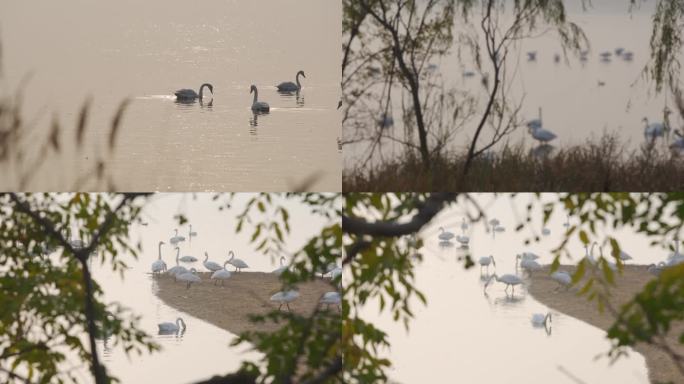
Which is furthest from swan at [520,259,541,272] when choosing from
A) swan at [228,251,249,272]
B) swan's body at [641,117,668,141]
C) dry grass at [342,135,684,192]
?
swan at [228,251,249,272]

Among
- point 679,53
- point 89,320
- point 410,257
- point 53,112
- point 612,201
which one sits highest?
point 679,53

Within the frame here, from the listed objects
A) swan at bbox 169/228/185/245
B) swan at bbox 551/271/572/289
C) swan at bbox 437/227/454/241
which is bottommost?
swan at bbox 551/271/572/289

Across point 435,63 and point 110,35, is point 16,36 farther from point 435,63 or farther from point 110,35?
point 435,63

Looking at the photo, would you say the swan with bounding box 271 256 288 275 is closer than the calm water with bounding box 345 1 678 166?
No

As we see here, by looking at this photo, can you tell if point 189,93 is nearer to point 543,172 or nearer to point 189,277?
point 189,277

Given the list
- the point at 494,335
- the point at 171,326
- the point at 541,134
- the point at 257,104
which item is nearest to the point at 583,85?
the point at 541,134

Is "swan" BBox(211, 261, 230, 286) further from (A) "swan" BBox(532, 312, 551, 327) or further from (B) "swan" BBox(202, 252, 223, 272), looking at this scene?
(A) "swan" BBox(532, 312, 551, 327)

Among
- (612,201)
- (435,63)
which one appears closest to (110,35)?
(435,63)

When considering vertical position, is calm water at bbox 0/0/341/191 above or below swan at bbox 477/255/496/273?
above
